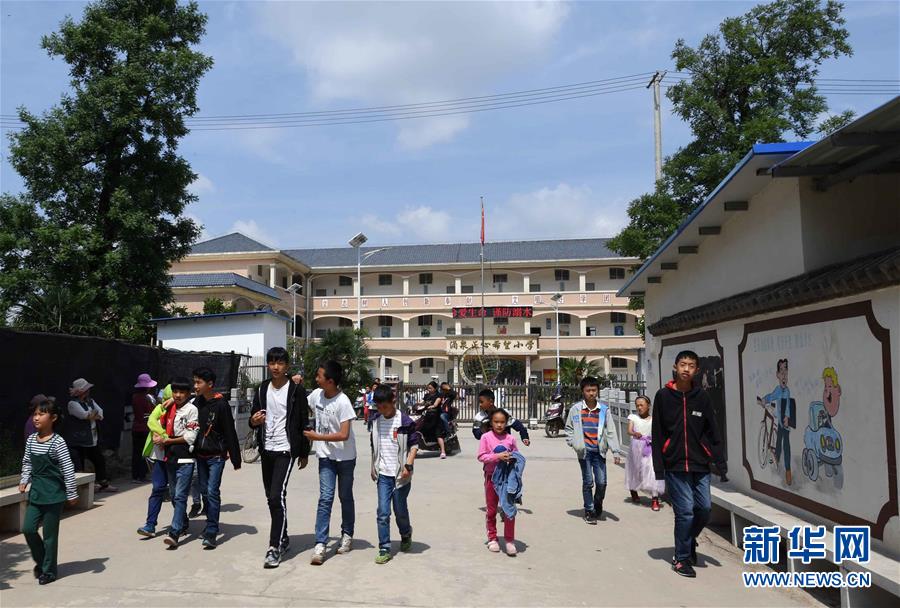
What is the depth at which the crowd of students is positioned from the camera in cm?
600

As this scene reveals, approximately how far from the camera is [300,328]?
5506 centimetres

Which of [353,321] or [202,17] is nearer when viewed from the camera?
[202,17]

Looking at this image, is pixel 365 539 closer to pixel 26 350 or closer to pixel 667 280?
pixel 26 350

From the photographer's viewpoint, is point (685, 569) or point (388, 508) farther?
point (388, 508)

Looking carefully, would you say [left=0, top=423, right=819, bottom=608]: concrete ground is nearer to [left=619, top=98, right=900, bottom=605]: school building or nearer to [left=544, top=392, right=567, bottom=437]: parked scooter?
[left=619, top=98, right=900, bottom=605]: school building

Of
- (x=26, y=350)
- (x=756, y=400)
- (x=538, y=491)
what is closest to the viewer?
(x=756, y=400)

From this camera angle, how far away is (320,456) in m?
6.58

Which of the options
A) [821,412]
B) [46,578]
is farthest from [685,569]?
[46,578]

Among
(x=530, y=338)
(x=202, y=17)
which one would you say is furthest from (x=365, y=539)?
(x=530, y=338)

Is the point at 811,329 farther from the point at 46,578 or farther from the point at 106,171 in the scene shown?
the point at 106,171

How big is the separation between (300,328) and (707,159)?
39763 millimetres

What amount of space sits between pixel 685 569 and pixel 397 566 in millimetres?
2566

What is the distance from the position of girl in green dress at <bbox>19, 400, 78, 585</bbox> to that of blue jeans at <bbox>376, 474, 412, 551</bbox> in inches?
104

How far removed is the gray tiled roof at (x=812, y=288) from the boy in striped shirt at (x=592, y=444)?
6.09 feet
